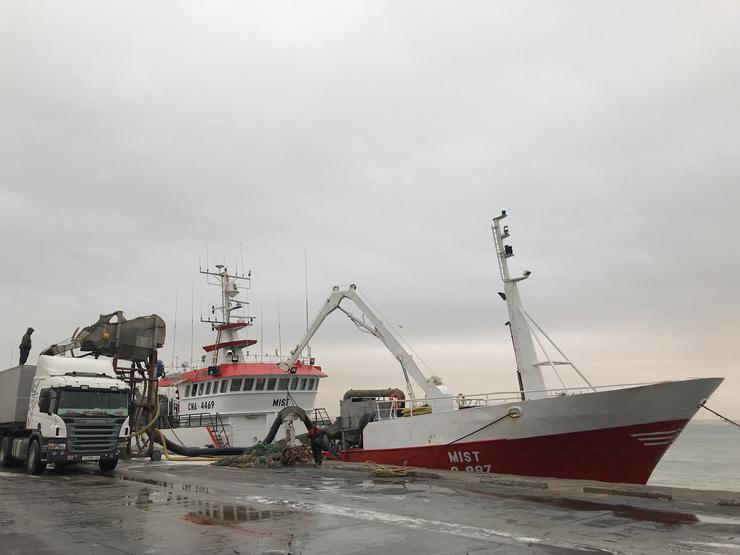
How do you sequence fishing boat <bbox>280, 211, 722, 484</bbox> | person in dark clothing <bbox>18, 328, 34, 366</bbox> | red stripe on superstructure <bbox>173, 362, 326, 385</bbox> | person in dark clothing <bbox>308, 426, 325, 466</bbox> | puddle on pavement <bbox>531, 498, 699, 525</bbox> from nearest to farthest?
1. puddle on pavement <bbox>531, 498, 699, 525</bbox>
2. fishing boat <bbox>280, 211, 722, 484</bbox>
3. person in dark clothing <bbox>308, 426, 325, 466</bbox>
4. person in dark clothing <bbox>18, 328, 34, 366</bbox>
5. red stripe on superstructure <bbox>173, 362, 326, 385</bbox>

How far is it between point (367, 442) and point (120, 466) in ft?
29.5

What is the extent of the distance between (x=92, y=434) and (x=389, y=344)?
1047cm

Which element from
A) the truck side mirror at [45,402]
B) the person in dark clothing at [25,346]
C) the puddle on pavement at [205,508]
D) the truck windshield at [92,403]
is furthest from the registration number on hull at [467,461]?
the person in dark clothing at [25,346]

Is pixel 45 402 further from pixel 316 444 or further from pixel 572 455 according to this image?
pixel 572 455

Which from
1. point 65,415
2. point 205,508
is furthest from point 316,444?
point 205,508

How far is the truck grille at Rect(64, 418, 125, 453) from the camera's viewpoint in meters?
15.9

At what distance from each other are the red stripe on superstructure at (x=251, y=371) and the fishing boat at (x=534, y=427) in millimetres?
10096

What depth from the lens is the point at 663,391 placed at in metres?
14.0

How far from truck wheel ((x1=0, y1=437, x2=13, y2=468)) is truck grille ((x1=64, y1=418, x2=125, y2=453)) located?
14.8 ft

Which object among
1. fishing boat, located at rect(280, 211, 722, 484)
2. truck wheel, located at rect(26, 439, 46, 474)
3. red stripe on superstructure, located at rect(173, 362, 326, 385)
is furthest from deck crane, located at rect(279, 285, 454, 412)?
truck wheel, located at rect(26, 439, 46, 474)

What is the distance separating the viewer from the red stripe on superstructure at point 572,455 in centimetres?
1448

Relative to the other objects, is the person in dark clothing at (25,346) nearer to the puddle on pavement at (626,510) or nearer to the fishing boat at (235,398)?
the fishing boat at (235,398)

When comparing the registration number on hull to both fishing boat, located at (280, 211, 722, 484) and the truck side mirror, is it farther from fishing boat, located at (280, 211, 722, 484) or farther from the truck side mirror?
the truck side mirror

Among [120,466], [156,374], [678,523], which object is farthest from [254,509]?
[156,374]
